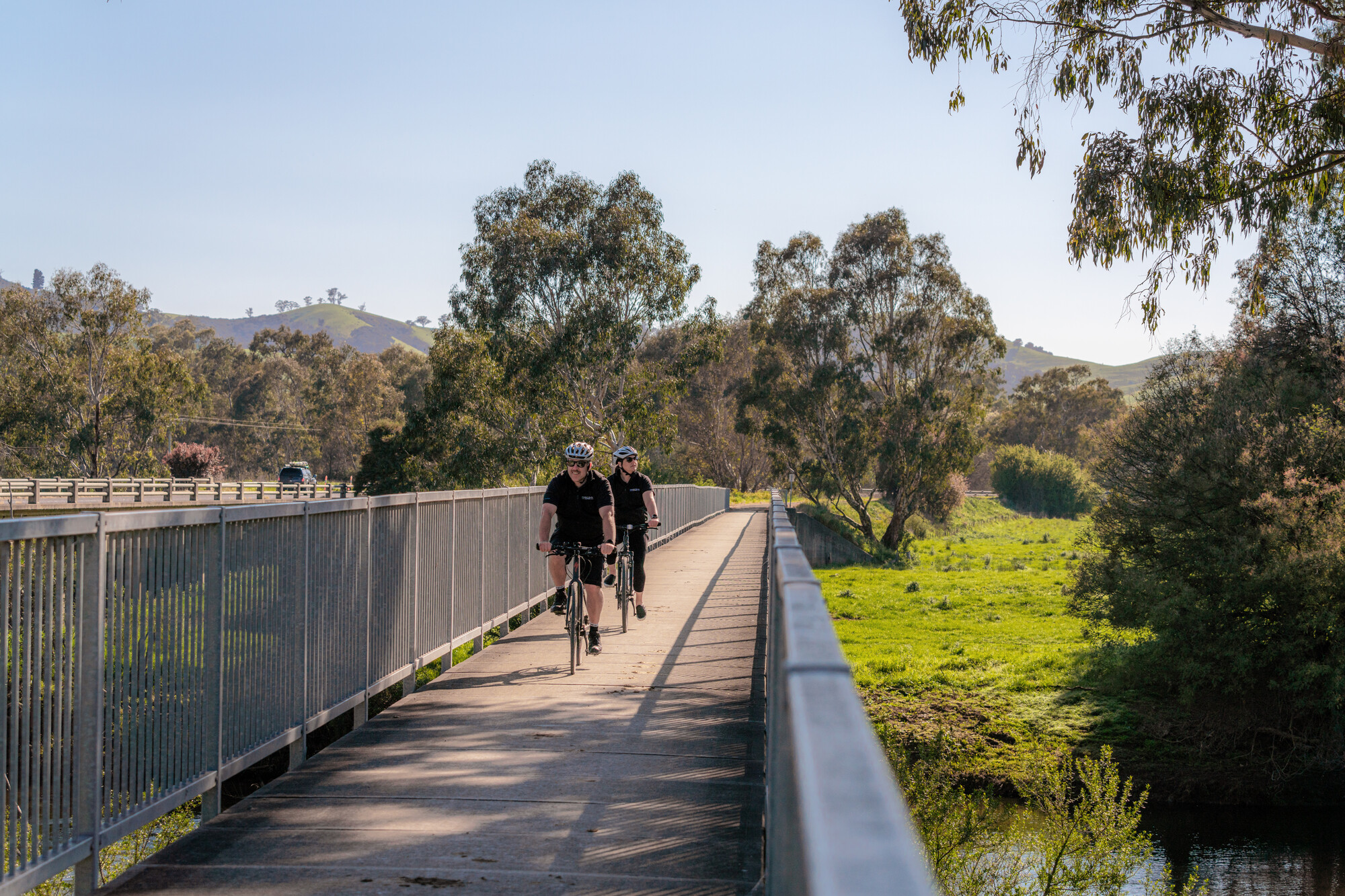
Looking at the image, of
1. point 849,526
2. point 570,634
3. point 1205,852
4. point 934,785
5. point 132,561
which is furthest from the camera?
point 849,526

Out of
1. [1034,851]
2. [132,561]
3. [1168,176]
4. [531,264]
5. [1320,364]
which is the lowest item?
[1034,851]

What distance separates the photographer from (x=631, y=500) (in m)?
12.1

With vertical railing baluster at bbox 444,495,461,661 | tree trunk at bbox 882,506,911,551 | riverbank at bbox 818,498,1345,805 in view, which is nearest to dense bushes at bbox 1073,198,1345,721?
riverbank at bbox 818,498,1345,805

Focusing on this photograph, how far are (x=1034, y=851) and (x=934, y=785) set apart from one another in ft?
11.5

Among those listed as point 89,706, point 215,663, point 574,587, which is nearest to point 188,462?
point 574,587

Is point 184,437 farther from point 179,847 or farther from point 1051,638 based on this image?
point 179,847

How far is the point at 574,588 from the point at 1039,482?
286 feet

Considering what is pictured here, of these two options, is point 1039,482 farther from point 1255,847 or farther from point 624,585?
point 624,585

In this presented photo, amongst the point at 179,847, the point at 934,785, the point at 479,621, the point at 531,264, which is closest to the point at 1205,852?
the point at 934,785

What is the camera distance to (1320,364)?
2144 centimetres

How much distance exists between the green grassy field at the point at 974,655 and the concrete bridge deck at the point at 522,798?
9925 millimetres

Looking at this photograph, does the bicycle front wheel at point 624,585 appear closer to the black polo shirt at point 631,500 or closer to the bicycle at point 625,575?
the bicycle at point 625,575

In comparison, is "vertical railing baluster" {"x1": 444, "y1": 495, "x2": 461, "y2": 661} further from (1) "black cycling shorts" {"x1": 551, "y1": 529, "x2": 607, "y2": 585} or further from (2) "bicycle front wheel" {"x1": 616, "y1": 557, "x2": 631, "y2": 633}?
(2) "bicycle front wheel" {"x1": 616, "y1": 557, "x2": 631, "y2": 633}

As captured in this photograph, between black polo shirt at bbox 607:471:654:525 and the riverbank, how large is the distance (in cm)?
602
